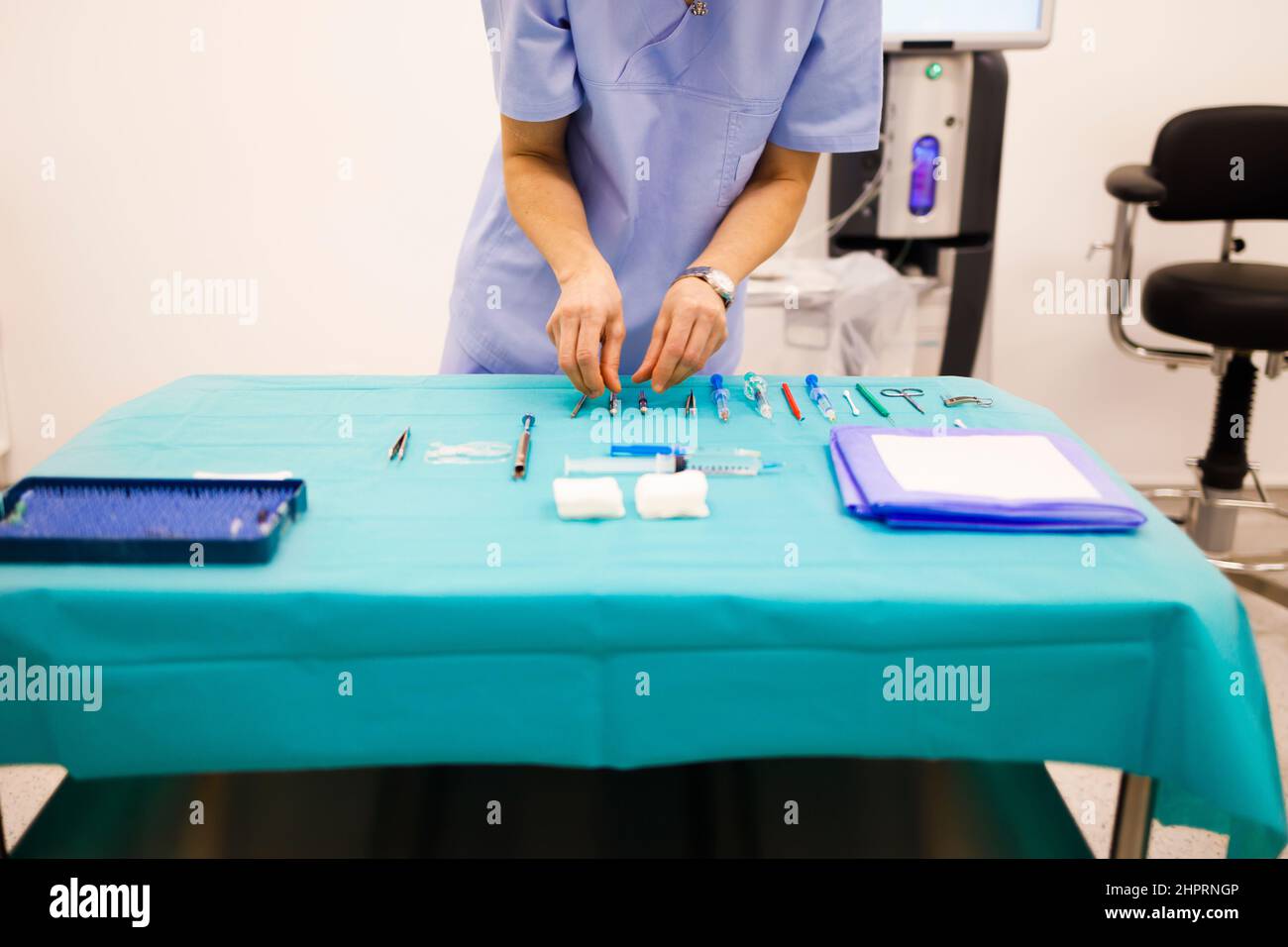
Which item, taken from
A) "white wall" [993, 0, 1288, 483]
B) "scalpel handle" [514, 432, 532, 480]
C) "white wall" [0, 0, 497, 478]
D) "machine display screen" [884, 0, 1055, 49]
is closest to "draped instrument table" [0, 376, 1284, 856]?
"scalpel handle" [514, 432, 532, 480]

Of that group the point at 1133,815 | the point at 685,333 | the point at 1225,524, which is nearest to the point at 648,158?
the point at 685,333

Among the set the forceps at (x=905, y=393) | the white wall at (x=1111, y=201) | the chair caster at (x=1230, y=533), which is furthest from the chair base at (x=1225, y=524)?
the forceps at (x=905, y=393)

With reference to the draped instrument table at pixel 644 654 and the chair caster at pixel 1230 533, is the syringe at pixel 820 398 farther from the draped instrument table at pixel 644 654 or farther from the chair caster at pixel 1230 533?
the chair caster at pixel 1230 533

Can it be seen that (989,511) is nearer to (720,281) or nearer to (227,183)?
(720,281)

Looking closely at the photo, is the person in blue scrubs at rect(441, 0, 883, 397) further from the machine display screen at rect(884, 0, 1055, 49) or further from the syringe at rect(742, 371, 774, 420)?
the machine display screen at rect(884, 0, 1055, 49)

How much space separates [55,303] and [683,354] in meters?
2.39

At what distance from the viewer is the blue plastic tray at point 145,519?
0.78 meters

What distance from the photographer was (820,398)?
1.20 m

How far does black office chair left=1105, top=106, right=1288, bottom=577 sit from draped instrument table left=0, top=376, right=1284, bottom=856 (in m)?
1.66

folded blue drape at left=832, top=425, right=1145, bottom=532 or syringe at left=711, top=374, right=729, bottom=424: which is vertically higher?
syringe at left=711, top=374, right=729, bottom=424

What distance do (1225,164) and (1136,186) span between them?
0.30m

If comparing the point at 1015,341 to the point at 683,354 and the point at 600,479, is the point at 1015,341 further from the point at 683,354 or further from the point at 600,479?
the point at 600,479

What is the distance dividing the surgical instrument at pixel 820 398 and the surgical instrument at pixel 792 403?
25 mm

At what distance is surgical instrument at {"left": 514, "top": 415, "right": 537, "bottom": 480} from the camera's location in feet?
3.15
